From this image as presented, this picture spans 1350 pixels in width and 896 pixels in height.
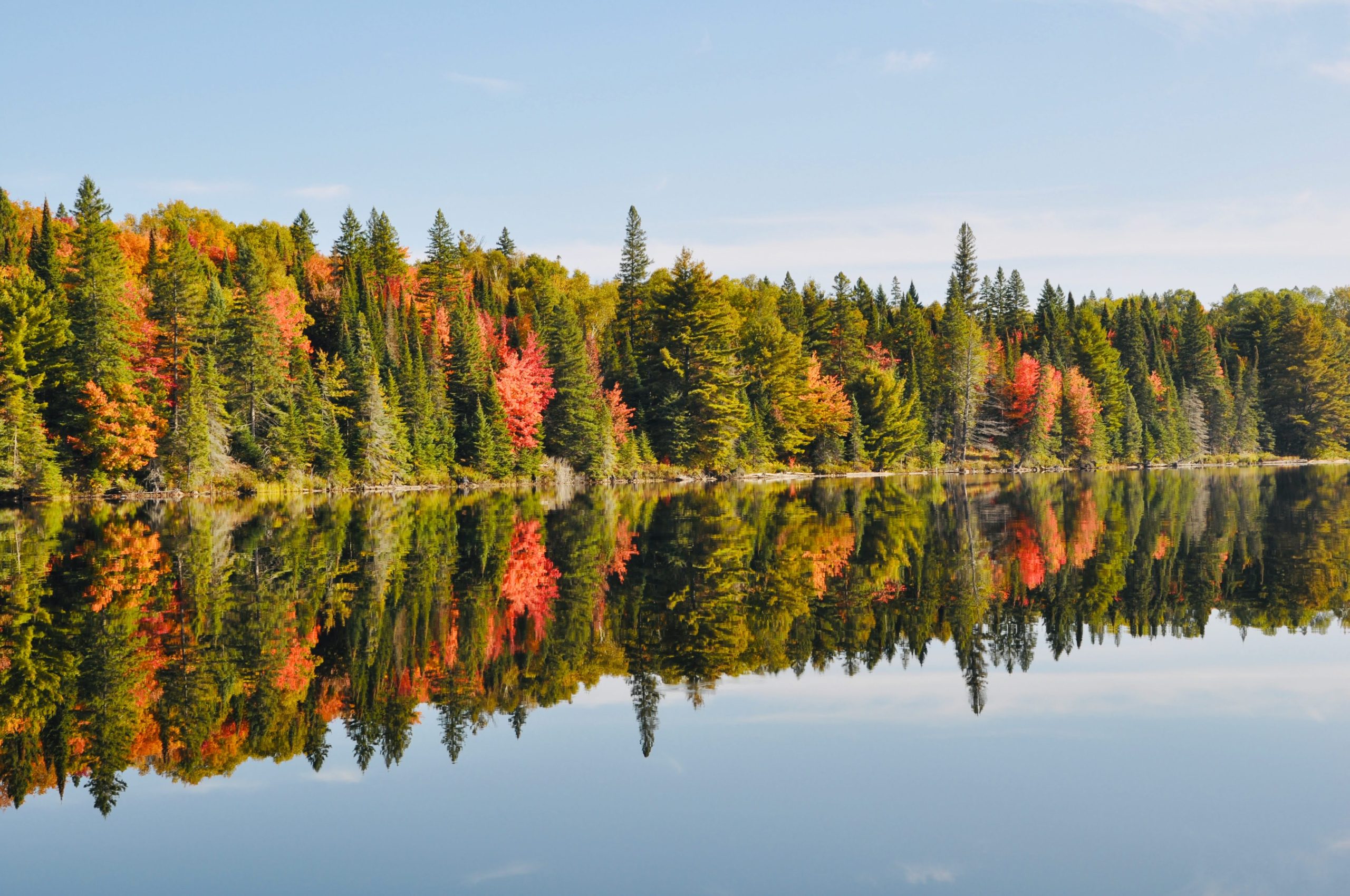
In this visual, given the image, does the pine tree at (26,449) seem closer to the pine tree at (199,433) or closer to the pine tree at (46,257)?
the pine tree at (199,433)

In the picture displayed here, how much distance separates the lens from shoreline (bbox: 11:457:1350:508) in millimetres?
54938

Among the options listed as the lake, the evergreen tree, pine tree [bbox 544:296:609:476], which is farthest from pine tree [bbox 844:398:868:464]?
the lake

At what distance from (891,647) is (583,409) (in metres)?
60.5

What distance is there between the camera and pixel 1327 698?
498 inches

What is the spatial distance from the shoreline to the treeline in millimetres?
675

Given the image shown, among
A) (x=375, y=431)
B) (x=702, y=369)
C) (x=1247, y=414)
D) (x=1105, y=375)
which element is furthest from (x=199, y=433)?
(x=1247, y=414)

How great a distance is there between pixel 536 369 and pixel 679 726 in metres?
67.6

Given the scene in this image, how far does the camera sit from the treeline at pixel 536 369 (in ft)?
182

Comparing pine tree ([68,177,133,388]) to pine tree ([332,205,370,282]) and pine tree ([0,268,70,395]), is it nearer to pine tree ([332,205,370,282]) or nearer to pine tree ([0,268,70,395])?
pine tree ([0,268,70,395])

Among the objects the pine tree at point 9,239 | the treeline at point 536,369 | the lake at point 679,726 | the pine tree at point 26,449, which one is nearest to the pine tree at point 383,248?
the treeline at point 536,369

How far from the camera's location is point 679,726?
11.7 m

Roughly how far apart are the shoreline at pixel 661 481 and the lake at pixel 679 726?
3257 centimetres

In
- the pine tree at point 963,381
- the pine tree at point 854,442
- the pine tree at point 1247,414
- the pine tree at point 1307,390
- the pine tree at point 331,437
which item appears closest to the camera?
the pine tree at point 331,437

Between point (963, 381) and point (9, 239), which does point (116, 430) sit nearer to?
point (9, 239)
